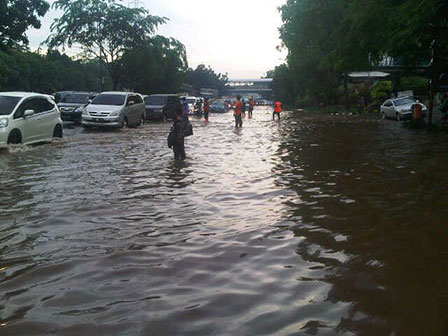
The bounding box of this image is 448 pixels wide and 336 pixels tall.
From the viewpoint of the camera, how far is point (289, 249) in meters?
4.96

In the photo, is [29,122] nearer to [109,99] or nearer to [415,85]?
Answer: [109,99]

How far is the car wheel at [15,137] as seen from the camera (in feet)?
43.1

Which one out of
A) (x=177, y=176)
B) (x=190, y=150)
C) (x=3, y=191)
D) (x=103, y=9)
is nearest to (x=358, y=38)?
(x=190, y=150)

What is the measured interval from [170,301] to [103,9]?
38.8 meters

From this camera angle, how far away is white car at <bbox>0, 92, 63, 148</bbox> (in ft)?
43.0

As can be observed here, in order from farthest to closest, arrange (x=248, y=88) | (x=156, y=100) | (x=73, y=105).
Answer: (x=248, y=88) → (x=156, y=100) → (x=73, y=105)

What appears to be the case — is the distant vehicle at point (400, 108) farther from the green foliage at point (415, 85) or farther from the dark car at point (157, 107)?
the dark car at point (157, 107)

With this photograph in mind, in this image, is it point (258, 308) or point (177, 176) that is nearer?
point (258, 308)

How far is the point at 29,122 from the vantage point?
14031mm

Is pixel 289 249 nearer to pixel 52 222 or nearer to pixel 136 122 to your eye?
pixel 52 222

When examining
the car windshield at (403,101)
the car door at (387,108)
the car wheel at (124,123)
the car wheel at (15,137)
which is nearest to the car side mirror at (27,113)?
the car wheel at (15,137)

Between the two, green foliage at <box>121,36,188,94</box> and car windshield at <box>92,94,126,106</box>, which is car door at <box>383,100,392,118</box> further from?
green foliage at <box>121,36,188,94</box>

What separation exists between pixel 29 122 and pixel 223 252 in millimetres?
10976

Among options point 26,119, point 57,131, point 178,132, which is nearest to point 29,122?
point 26,119
